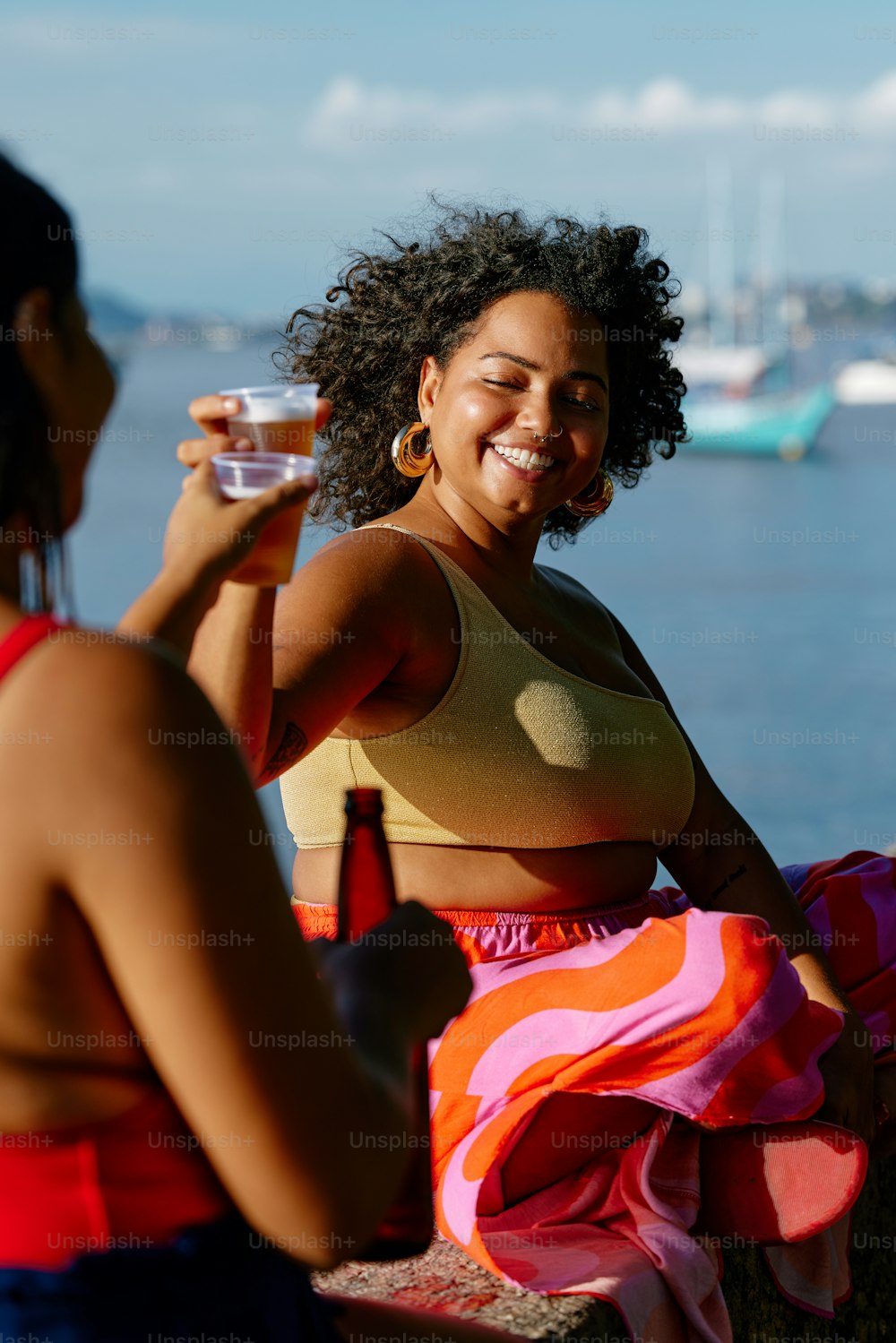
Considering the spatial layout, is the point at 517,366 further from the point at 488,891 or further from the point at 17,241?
the point at 17,241

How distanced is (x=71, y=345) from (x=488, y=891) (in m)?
1.48

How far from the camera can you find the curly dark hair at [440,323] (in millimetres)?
2953

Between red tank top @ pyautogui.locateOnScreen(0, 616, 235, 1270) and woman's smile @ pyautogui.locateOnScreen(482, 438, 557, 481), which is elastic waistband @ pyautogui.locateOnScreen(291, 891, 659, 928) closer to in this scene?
woman's smile @ pyautogui.locateOnScreen(482, 438, 557, 481)

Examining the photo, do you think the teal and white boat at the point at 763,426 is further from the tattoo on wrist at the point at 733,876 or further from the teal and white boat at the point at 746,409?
the tattoo on wrist at the point at 733,876

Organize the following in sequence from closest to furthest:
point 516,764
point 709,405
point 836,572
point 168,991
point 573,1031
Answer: point 168,991 → point 573,1031 → point 516,764 → point 836,572 → point 709,405

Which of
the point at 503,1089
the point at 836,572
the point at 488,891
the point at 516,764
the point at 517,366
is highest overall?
the point at 517,366

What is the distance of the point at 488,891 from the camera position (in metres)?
2.56

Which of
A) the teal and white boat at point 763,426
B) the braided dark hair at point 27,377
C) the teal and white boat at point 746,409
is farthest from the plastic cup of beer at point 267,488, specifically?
the teal and white boat at point 763,426

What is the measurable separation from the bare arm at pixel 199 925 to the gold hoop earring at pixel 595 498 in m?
2.17

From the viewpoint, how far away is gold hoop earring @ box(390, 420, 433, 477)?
2990mm

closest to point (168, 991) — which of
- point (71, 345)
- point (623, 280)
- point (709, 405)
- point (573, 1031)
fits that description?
point (71, 345)

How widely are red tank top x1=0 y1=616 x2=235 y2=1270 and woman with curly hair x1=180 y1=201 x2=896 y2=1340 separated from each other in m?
0.80

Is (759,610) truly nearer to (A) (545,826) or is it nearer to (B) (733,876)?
(B) (733,876)

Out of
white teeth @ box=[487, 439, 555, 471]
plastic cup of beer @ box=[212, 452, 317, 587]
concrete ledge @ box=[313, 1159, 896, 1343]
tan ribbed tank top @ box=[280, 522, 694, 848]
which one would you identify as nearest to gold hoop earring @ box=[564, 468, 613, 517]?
white teeth @ box=[487, 439, 555, 471]
